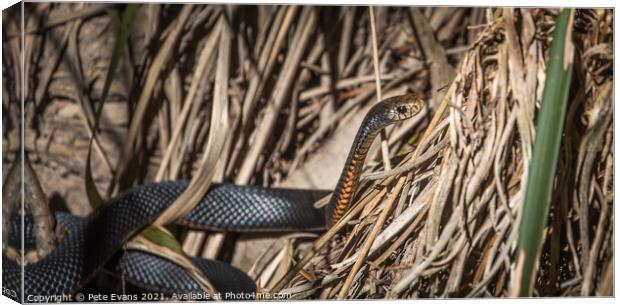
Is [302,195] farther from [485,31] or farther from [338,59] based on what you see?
[485,31]

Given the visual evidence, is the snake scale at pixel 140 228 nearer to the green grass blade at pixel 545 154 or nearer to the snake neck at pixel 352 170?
the snake neck at pixel 352 170

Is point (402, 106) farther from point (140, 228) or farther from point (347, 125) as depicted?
point (140, 228)

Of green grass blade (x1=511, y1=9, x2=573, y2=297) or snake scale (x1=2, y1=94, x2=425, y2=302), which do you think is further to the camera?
snake scale (x1=2, y1=94, x2=425, y2=302)

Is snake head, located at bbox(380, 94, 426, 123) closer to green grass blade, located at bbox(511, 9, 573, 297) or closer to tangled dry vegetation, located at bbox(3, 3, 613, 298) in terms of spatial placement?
tangled dry vegetation, located at bbox(3, 3, 613, 298)

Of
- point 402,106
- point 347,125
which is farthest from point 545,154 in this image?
point 347,125

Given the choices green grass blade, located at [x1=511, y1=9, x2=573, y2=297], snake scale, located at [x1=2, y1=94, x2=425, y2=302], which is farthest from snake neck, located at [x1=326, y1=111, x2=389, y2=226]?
green grass blade, located at [x1=511, y1=9, x2=573, y2=297]

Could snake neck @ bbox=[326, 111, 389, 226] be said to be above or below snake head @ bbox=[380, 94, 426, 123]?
below

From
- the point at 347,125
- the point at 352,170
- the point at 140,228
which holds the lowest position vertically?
the point at 140,228

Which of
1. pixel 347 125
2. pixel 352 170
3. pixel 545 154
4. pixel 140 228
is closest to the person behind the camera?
pixel 545 154
